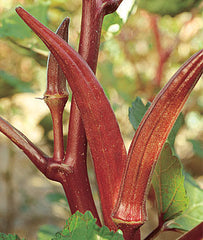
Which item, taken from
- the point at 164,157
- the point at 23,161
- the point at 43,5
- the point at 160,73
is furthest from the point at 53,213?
the point at 164,157

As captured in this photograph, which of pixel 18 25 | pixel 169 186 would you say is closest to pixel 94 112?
pixel 169 186

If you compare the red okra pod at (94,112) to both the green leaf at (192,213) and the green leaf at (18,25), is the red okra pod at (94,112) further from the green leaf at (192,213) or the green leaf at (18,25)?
the green leaf at (18,25)

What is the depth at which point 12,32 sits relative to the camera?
50 centimetres

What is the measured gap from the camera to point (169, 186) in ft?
1.08

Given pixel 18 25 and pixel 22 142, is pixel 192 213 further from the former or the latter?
pixel 18 25

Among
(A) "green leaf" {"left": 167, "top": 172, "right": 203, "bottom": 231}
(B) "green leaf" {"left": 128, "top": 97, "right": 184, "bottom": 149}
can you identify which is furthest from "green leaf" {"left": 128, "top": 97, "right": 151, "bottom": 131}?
(A) "green leaf" {"left": 167, "top": 172, "right": 203, "bottom": 231}

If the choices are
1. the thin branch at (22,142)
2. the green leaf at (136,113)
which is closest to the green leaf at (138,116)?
the green leaf at (136,113)

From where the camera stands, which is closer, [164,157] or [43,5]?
[164,157]

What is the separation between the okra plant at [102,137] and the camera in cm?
25

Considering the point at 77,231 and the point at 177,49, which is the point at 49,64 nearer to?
the point at 77,231

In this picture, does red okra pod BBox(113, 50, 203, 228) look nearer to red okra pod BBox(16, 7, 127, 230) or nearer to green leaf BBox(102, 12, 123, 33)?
red okra pod BBox(16, 7, 127, 230)

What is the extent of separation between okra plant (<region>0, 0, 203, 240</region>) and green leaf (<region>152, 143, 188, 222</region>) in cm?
6

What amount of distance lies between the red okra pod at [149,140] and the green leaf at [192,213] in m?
0.12

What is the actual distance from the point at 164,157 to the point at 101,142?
0.30 feet
